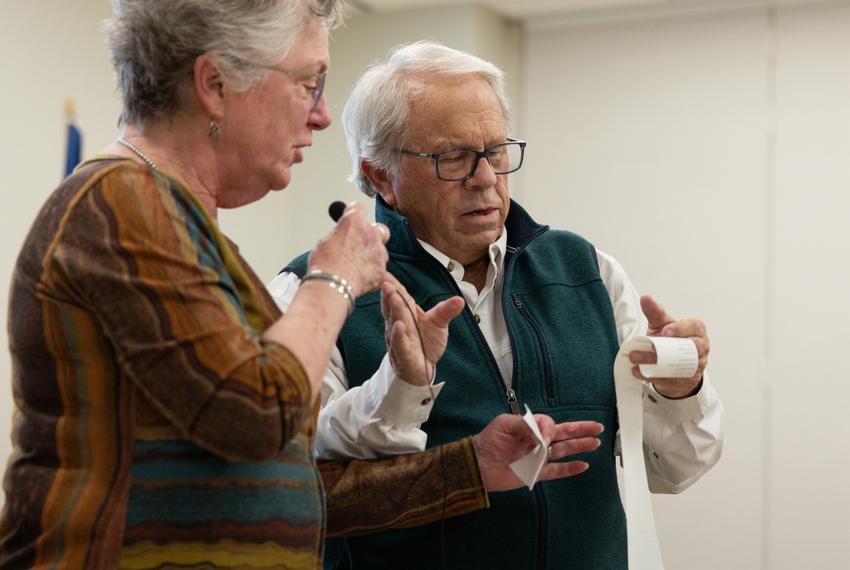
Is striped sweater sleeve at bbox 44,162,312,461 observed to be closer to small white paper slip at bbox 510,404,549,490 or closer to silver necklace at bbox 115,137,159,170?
silver necklace at bbox 115,137,159,170

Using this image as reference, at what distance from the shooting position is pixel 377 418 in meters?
1.62

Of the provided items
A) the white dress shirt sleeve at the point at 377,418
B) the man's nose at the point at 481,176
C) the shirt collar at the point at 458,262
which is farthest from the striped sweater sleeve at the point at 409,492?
the man's nose at the point at 481,176

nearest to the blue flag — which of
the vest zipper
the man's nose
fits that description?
the man's nose

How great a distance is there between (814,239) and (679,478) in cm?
245

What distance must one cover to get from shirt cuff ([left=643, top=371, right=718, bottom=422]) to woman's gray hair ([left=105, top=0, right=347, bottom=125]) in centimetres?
92

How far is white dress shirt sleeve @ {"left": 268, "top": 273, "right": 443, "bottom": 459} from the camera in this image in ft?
5.26

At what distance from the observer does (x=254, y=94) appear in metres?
1.25

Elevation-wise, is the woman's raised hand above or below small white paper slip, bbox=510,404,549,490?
above

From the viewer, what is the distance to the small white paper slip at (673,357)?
5.34ft

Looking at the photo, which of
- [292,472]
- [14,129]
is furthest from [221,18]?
[14,129]

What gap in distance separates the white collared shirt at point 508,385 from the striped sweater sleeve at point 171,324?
508mm

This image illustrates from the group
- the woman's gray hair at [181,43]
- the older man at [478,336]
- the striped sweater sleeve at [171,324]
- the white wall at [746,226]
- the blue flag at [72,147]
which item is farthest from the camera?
the white wall at [746,226]

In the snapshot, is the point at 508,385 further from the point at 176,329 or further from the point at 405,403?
the point at 176,329

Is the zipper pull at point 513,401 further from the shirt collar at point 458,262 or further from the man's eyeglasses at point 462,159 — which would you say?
the man's eyeglasses at point 462,159
